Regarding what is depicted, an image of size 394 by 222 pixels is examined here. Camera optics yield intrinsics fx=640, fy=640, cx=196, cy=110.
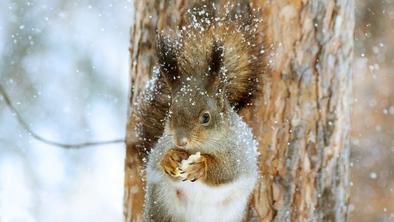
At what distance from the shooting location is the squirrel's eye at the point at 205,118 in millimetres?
1239

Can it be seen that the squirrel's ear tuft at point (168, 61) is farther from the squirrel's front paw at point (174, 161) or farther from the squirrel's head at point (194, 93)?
the squirrel's front paw at point (174, 161)

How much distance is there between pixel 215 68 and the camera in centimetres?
123

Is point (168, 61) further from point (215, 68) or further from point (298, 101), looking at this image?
point (298, 101)

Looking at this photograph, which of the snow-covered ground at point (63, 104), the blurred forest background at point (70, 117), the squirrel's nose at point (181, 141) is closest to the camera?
the squirrel's nose at point (181, 141)

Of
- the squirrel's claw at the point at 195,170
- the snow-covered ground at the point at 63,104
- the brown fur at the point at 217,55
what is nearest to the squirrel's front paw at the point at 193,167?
the squirrel's claw at the point at 195,170

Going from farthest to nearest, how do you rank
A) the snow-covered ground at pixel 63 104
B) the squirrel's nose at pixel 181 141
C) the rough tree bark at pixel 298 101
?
the snow-covered ground at pixel 63 104
the rough tree bark at pixel 298 101
the squirrel's nose at pixel 181 141

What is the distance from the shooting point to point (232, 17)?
4.24ft

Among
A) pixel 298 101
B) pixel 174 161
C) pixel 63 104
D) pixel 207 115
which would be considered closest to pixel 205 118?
pixel 207 115

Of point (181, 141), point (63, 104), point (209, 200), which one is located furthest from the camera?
point (63, 104)

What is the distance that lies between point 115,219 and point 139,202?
208 centimetres

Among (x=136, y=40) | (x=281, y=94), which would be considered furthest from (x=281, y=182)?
(x=136, y=40)

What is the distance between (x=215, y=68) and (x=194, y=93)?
7 cm

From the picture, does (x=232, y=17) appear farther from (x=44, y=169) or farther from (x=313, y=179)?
(x=44, y=169)

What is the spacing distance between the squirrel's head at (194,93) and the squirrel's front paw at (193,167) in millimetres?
38
